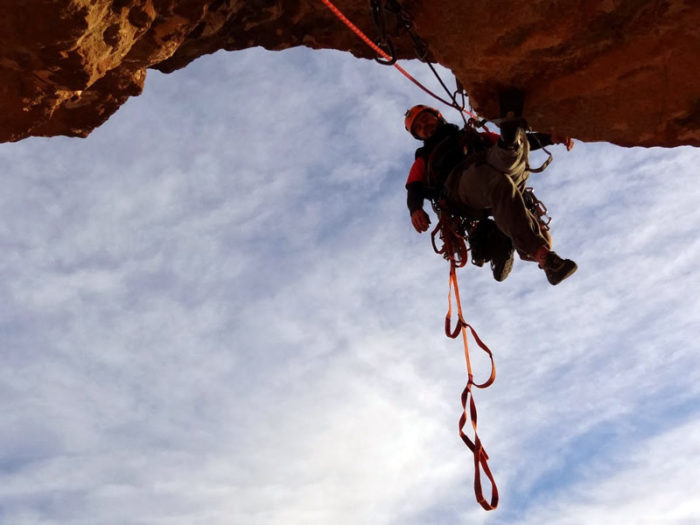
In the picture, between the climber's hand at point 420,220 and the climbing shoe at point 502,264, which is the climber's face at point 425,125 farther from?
the climbing shoe at point 502,264

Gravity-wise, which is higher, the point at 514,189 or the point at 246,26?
the point at 246,26

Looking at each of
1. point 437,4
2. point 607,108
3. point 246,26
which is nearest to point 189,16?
point 246,26

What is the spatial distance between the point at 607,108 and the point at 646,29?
631 millimetres

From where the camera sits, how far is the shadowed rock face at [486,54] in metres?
4.09

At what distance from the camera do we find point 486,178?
200 inches

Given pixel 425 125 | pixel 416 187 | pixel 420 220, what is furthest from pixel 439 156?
pixel 420 220

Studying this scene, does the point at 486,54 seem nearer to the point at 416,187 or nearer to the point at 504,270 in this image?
the point at 416,187

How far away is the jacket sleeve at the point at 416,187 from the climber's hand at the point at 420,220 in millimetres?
52

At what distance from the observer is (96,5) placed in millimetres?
3986

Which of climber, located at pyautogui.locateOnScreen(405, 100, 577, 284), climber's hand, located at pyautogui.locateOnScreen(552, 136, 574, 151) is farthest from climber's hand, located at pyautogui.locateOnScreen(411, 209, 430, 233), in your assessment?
climber's hand, located at pyautogui.locateOnScreen(552, 136, 574, 151)

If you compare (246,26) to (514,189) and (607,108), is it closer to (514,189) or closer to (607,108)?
(514,189)

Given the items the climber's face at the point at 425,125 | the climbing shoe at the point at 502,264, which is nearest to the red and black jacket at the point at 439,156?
the climber's face at the point at 425,125

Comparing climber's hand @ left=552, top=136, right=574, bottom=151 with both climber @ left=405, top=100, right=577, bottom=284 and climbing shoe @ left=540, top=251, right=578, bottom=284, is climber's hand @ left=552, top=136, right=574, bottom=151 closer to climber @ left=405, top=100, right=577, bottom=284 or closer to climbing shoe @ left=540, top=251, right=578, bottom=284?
climber @ left=405, top=100, right=577, bottom=284

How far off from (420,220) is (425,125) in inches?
38.9
